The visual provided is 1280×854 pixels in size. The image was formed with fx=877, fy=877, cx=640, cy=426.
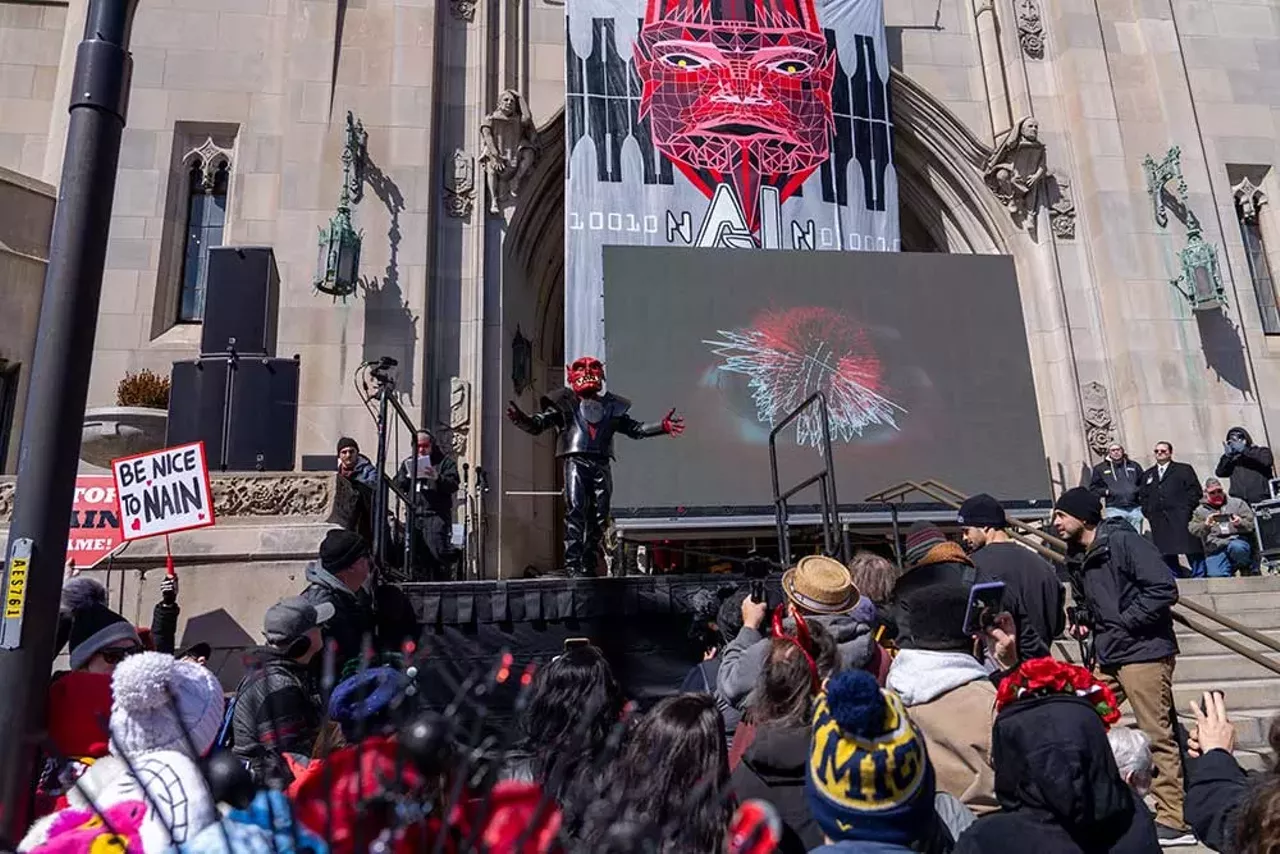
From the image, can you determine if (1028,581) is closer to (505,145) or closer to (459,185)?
(459,185)

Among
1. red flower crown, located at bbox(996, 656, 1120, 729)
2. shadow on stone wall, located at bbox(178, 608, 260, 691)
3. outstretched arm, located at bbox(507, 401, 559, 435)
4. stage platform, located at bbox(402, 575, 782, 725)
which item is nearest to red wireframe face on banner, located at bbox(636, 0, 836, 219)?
outstretched arm, located at bbox(507, 401, 559, 435)

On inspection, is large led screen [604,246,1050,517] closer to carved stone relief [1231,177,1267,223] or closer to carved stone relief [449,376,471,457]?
carved stone relief [449,376,471,457]

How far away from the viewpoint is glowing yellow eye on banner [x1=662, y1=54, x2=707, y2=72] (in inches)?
551

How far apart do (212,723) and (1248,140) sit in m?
18.3

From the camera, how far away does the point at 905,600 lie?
3395 mm

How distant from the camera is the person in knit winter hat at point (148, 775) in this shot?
4.52 ft

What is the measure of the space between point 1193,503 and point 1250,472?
5.03ft

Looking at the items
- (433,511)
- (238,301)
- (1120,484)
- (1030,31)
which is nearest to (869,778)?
(433,511)

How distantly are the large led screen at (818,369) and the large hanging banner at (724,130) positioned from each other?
2.00 feet

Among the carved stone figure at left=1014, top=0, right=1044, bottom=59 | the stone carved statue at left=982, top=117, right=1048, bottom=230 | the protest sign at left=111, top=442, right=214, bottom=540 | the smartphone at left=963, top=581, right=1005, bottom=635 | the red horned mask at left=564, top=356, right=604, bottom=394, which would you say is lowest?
the smartphone at left=963, top=581, right=1005, bottom=635

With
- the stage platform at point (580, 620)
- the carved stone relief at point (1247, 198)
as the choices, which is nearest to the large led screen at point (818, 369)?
the carved stone relief at point (1247, 198)

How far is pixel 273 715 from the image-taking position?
3256mm

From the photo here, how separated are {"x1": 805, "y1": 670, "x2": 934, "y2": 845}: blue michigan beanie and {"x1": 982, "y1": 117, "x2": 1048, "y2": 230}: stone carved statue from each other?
14517 millimetres

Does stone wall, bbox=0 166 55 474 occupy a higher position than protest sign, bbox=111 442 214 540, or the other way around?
stone wall, bbox=0 166 55 474
